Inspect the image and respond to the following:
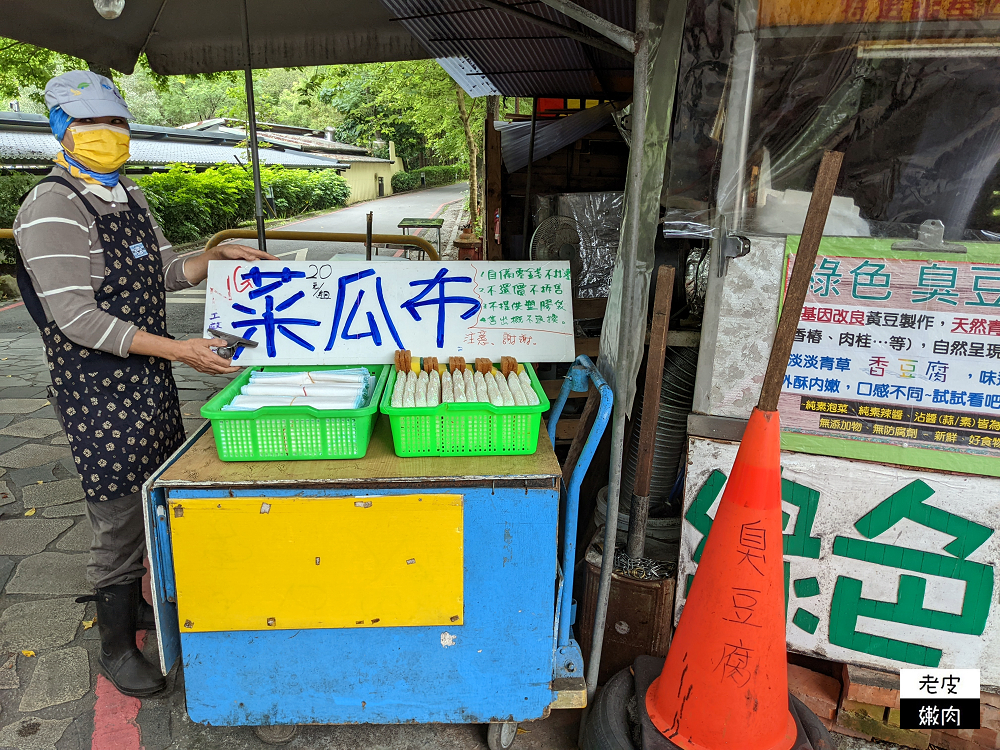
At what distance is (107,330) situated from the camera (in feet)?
7.53

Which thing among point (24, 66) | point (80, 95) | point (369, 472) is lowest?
point (369, 472)

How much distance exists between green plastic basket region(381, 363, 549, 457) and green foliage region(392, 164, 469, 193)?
37849 mm

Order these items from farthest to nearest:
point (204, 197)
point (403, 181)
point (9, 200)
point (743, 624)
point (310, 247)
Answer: point (403, 181) < point (310, 247) < point (204, 197) < point (9, 200) < point (743, 624)

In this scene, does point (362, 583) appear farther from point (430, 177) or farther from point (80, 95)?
point (430, 177)

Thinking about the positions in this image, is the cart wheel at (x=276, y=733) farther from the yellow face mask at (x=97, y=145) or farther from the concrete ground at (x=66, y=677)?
the yellow face mask at (x=97, y=145)

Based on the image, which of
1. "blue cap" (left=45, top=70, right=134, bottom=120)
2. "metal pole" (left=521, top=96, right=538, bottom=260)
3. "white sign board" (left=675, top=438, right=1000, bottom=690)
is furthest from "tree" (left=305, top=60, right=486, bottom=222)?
"white sign board" (left=675, top=438, right=1000, bottom=690)

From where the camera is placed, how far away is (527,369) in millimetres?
2693

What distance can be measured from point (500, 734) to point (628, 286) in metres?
1.73

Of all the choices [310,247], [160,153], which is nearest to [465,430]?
[310,247]

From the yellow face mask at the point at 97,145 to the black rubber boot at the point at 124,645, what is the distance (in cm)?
164

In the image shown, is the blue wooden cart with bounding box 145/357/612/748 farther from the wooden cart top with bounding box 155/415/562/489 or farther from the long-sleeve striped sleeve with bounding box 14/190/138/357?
the long-sleeve striped sleeve with bounding box 14/190/138/357

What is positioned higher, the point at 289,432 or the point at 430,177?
the point at 430,177

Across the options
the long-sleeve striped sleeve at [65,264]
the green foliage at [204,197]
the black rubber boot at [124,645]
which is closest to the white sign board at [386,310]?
the long-sleeve striped sleeve at [65,264]

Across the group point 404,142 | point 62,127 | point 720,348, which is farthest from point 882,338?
point 404,142
